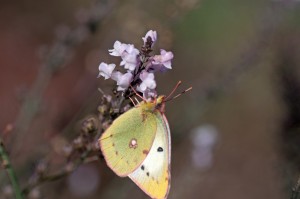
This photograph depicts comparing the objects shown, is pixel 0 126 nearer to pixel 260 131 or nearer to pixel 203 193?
pixel 203 193

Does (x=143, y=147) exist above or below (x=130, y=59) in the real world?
below

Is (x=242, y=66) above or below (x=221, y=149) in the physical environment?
above

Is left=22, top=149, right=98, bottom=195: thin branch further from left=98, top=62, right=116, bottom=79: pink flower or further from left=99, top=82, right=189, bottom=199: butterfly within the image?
left=98, top=62, right=116, bottom=79: pink flower

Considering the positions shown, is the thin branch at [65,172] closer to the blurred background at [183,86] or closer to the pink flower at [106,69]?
the blurred background at [183,86]

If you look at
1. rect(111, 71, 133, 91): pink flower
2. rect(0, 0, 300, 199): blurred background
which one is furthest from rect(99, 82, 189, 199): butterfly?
rect(0, 0, 300, 199): blurred background

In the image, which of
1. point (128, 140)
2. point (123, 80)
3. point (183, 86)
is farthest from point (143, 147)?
point (183, 86)

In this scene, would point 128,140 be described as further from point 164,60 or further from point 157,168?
point 164,60

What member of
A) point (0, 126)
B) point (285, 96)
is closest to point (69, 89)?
point (0, 126)

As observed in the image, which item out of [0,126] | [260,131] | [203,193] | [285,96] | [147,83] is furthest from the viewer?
[260,131]
